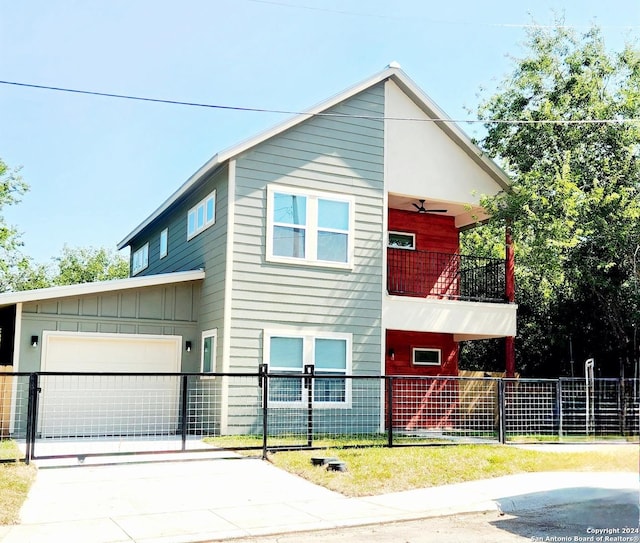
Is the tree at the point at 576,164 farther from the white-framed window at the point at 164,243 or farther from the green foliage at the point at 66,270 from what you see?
the green foliage at the point at 66,270

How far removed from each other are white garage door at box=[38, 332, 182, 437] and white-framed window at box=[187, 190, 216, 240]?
8.11 feet

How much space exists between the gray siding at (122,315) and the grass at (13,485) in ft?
12.5

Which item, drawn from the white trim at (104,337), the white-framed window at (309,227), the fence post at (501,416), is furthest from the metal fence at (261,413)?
the white-framed window at (309,227)

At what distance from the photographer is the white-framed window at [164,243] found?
18.6m

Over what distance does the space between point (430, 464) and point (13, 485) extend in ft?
17.3

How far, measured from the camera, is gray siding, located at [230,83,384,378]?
14250mm

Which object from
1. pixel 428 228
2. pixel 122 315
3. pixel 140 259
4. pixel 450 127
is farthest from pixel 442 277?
pixel 140 259

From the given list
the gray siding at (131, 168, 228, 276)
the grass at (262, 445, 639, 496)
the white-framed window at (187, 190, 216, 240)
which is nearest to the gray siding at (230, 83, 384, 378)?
the gray siding at (131, 168, 228, 276)

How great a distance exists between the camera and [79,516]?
23.5 feet

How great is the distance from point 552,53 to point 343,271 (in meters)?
7.35

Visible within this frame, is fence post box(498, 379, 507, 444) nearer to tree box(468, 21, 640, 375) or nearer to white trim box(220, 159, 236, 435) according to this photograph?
tree box(468, 21, 640, 375)

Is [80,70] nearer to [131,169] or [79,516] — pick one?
[79,516]

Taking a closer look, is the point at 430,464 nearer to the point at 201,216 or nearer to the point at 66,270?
the point at 201,216

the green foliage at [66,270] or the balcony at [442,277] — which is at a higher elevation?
the green foliage at [66,270]
